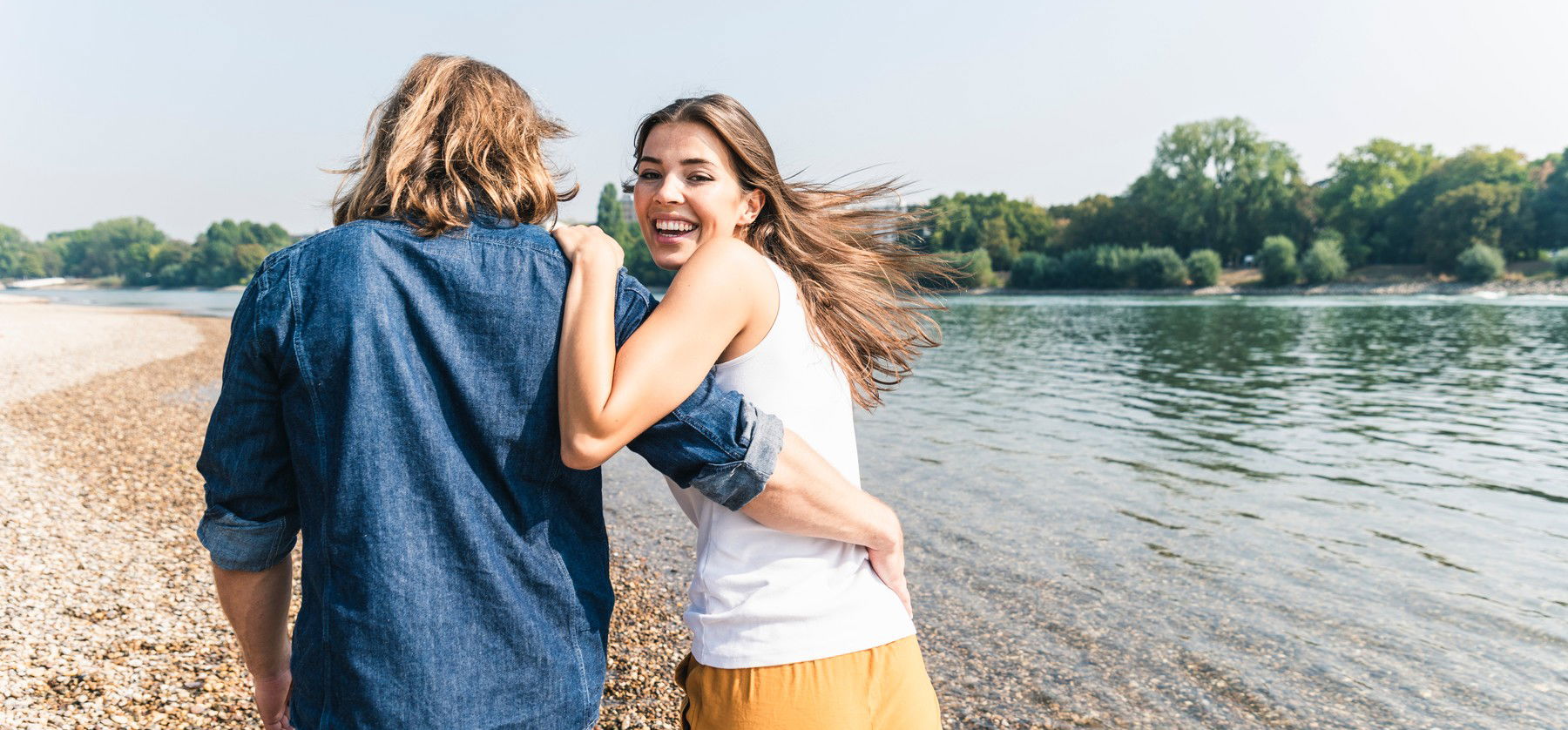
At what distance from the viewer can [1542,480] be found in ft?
41.7

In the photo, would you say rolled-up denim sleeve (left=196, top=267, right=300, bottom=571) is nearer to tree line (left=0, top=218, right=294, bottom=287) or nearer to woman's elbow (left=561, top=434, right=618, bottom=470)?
woman's elbow (left=561, top=434, right=618, bottom=470)

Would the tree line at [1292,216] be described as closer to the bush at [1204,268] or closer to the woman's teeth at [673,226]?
the bush at [1204,268]

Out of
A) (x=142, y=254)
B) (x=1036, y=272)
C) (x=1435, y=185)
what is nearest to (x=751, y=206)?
(x=1036, y=272)

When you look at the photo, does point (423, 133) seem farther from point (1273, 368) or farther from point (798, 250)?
point (1273, 368)

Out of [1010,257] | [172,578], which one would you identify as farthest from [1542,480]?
[1010,257]

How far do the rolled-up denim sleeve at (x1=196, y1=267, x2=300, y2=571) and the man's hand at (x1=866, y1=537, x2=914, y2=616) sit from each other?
1116mm

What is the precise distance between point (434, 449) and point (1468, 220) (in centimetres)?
8573

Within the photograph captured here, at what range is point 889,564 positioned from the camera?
1933 mm

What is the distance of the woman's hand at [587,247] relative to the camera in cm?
160

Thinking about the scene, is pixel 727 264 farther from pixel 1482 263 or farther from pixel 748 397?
pixel 1482 263

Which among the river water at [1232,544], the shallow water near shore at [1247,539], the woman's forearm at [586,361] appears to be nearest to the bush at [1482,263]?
the shallow water near shore at [1247,539]

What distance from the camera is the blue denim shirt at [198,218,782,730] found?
145cm

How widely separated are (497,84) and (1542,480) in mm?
15758

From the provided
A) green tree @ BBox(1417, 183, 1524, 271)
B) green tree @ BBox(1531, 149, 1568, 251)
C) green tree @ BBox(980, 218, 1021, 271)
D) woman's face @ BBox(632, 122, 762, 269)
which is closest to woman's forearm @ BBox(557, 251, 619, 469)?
woman's face @ BBox(632, 122, 762, 269)
